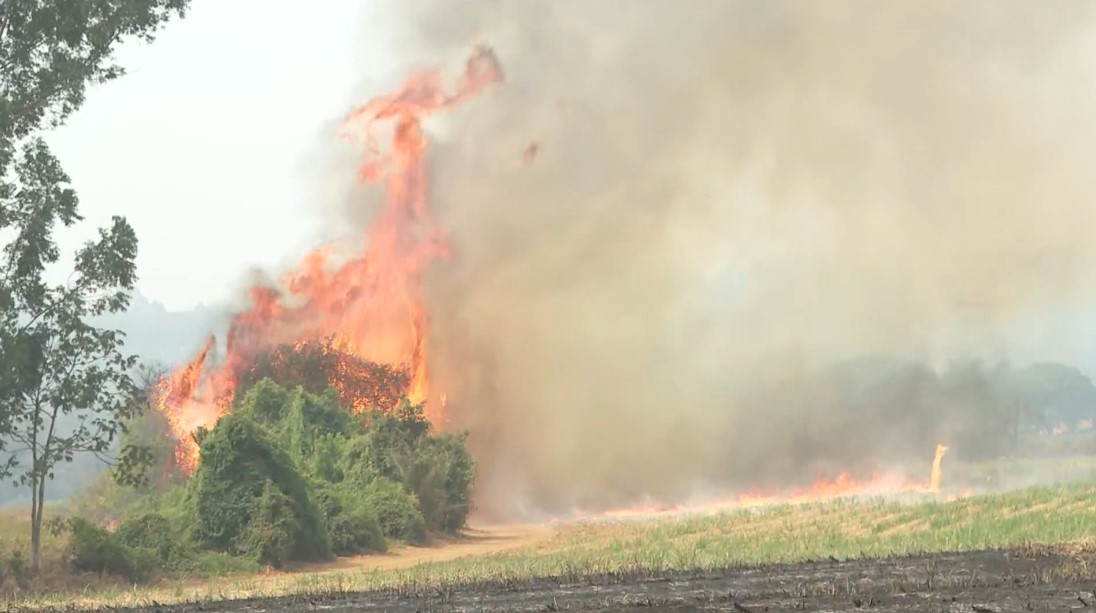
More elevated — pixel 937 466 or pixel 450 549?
pixel 937 466

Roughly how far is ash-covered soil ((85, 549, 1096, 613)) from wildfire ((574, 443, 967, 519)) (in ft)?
123

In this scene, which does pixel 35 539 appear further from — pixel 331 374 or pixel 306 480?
pixel 331 374

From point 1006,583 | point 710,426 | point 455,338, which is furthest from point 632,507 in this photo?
point 1006,583

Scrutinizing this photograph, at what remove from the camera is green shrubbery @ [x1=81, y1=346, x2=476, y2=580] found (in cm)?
4222

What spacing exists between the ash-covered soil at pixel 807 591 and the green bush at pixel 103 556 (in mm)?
13555

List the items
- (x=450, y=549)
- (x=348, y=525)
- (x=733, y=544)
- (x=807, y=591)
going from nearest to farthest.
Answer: (x=807, y=591) → (x=733, y=544) → (x=348, y=525) → (x=450, y=549)

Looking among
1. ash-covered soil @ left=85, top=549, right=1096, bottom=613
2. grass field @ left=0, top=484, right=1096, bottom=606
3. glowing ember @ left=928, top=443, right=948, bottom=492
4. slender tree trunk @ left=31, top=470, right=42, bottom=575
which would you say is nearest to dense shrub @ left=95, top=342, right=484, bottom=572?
slender tree trunk @ left=31, top=470, right=42, bottom=575

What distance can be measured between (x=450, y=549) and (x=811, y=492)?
1028 inches

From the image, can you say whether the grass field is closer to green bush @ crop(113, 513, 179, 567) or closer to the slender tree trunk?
green bush @ crop(113, 513, 179, 567)

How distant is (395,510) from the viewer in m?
52.3

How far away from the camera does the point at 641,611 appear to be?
72.0 feet

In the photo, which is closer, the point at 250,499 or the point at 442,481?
the point at 250,499

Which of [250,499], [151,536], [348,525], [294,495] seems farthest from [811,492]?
[151,536]

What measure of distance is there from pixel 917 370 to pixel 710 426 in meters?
15.2
